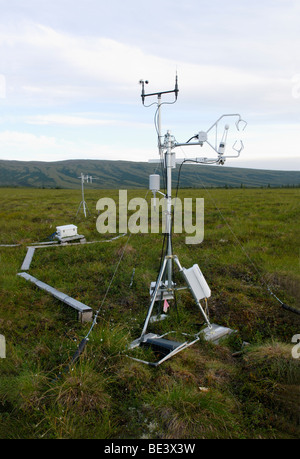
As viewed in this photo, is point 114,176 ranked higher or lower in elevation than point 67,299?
higher

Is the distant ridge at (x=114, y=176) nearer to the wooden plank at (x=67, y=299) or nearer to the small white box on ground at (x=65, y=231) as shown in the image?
the small white box on ground at (x=65, y=231)

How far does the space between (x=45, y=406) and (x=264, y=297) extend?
6066mm

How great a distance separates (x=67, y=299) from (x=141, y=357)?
118 inches

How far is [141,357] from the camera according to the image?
5277mm

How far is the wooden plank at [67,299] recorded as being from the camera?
6805 mm

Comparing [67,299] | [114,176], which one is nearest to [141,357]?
[67,299]

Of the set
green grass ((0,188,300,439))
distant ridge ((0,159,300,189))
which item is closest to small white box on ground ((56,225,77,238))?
green grass ((0,188,300,439))

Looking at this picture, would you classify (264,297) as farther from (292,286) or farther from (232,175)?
(232,175)

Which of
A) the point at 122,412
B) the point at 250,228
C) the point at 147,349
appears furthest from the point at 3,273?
the point at 250,228

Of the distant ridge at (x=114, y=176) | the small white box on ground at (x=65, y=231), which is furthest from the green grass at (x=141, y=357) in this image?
the distant ridge at (x=114, y=176)

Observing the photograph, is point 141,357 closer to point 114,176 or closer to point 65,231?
point 65,231

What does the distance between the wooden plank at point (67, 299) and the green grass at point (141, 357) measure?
195mm

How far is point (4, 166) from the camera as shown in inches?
7156

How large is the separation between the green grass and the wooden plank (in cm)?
20
